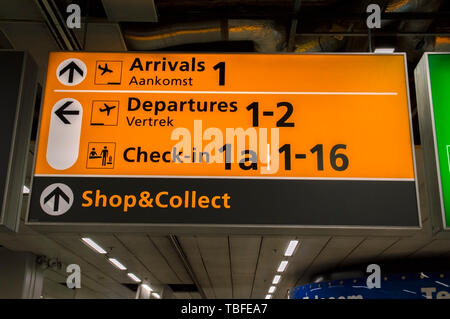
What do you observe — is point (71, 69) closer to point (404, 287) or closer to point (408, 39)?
point (408, 39)

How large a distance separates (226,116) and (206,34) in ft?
4.39

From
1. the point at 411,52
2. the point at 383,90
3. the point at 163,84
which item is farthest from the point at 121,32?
the point at 411,52

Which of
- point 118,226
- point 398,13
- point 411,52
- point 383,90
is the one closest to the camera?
point 118,226

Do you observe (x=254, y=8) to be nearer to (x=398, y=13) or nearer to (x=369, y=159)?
(x=398, y=13)

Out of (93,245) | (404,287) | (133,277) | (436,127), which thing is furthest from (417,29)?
(133,277)

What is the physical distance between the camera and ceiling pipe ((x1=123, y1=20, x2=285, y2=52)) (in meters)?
3.73

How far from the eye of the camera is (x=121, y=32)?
3.65 metres

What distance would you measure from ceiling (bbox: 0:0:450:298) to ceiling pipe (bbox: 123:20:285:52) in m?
0.01

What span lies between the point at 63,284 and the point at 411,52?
15.5 meters

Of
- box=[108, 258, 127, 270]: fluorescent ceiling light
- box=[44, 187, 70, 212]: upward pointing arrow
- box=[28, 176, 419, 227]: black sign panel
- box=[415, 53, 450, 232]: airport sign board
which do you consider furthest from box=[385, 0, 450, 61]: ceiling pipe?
box=[108, 258, 127, 270]: fluorescent ceiling light

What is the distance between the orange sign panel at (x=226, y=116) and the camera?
2588 millimetres

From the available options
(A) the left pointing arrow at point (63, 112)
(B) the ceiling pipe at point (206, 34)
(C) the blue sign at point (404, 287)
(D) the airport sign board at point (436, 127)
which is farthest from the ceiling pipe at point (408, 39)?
(C) the blue sign at point (404, 287)

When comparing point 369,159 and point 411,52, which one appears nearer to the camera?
point 369,159

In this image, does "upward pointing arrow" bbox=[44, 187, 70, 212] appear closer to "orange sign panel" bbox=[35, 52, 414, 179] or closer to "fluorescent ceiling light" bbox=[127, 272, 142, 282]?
"orange sign panel" bbox=[35, 52, 414, 179]
